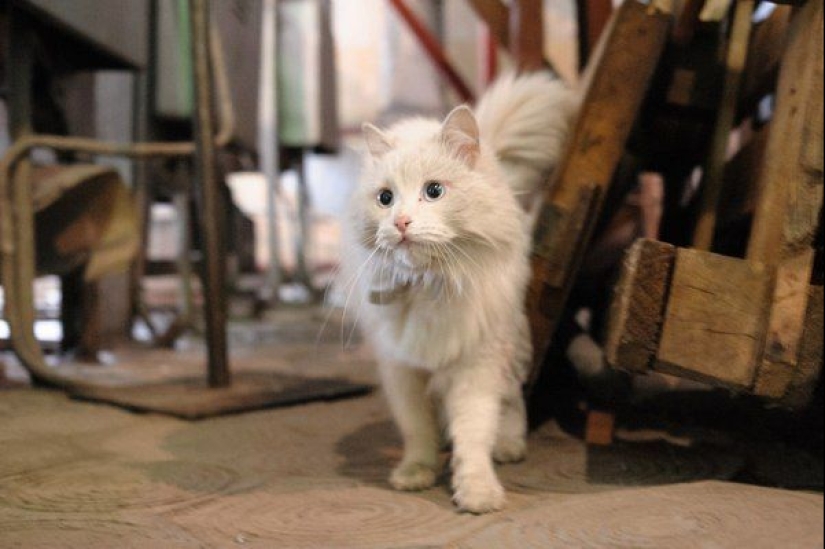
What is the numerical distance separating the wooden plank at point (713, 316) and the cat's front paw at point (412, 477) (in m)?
0.53

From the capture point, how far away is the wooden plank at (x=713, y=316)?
1.22 m

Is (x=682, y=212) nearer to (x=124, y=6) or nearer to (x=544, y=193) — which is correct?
(x=544, y=193)

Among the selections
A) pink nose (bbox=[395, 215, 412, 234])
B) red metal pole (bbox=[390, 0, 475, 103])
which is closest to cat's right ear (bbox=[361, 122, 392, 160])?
pink nose (bbox=[395, 215, 412, 234])

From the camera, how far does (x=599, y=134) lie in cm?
164

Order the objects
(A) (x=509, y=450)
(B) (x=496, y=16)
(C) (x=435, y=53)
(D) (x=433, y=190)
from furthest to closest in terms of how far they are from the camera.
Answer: (C) (x=435, y=53) < (B) (x=496, y=16) < (A) (x=509, y=450) < (D) (x=433, y=190)

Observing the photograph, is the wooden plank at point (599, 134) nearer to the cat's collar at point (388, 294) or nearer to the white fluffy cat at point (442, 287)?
the white fluffy cat at point (442, 287)

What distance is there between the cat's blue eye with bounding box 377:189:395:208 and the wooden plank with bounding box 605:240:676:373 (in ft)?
1.53

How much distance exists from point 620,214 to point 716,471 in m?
1.23

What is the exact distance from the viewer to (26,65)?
2182 mm

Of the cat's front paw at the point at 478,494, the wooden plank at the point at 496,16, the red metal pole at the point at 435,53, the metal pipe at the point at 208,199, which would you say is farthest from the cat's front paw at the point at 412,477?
the red metal pole at the point at 435,53

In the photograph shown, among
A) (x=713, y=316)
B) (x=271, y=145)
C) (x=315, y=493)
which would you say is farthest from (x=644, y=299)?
(x=271, y=145)

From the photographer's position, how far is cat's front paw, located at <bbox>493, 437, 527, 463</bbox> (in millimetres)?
1594

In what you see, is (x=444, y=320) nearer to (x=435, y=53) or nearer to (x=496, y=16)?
(x=496, y=16)

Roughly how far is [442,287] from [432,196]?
0.62 ft
